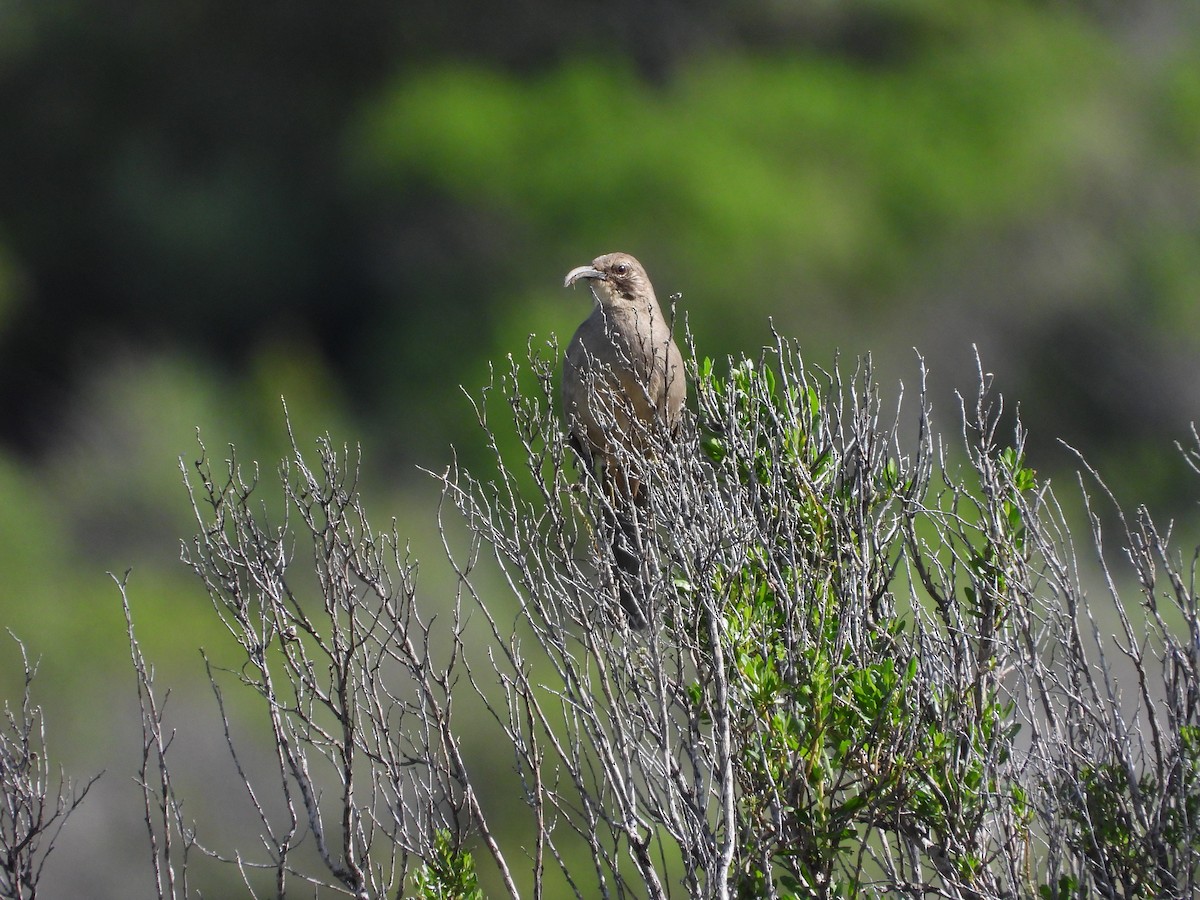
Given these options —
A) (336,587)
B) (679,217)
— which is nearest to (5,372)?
(679,217)

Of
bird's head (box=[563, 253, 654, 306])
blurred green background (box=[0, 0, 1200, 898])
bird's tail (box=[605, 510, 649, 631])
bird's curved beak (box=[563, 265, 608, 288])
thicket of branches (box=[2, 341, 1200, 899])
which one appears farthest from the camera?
blurred green background (box=[0, 0, 1200, 898])

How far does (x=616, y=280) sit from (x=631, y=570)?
1.76 m

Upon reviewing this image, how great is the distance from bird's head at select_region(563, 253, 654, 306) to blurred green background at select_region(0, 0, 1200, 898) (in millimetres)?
9911

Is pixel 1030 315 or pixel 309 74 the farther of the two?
pixel 309 74

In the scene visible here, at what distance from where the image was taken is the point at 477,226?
26953 mm

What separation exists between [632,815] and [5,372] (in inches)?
1116

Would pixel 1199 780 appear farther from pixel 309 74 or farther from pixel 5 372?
pixel 309 74

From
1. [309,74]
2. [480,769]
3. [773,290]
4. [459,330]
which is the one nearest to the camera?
[480,769]

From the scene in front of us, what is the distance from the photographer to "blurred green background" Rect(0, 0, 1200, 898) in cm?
2209

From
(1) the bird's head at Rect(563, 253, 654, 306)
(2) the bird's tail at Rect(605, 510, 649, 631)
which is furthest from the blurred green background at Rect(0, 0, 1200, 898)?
(2) the bird's tail at Rect(605, 510, 649, 631)

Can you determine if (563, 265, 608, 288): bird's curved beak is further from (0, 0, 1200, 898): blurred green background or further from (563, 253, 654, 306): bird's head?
(0, 0, 1200, 898): blurred green background

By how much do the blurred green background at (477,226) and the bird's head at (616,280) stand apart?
9.91 meters

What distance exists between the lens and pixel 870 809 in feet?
13.8

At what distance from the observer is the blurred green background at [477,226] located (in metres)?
22.1
